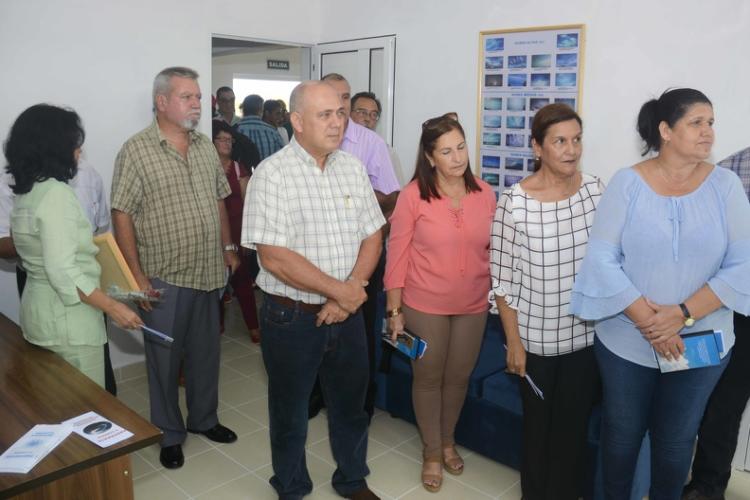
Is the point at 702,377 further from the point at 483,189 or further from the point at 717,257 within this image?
the point at 483,189

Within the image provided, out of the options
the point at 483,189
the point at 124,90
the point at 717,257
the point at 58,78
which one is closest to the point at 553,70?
the point at 483,189

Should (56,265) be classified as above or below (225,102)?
below

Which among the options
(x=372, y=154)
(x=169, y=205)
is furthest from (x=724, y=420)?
(x=169, y=205)

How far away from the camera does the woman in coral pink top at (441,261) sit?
2.54 m

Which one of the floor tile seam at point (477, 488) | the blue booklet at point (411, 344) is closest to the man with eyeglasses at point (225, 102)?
the blue booklet at point (411, 344)

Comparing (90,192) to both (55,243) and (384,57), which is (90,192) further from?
(384,57)

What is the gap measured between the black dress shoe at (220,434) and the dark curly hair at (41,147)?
1481 millimetres

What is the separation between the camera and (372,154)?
10.7 feet

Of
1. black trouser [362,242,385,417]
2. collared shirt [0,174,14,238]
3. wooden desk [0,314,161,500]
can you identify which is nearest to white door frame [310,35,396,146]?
black trouser [362,242,385,417]

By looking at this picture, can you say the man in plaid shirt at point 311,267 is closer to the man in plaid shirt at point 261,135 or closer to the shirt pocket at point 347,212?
the shirt pocket at point 347,212

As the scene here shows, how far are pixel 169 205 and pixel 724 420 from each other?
2.47m

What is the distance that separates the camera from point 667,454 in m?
2.06

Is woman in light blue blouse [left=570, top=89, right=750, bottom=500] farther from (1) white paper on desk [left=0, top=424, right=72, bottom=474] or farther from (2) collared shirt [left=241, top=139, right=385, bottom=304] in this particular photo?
(1) white paper on desk [left=0, top=424, right=72, bottom=474]

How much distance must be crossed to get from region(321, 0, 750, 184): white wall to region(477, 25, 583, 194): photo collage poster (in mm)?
67
